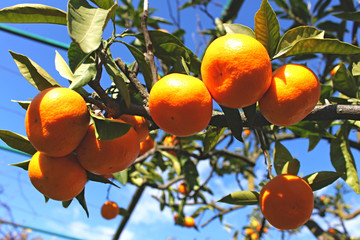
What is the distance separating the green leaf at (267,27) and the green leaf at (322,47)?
0.06 metres

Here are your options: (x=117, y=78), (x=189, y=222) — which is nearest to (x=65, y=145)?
(x=117, y=78)

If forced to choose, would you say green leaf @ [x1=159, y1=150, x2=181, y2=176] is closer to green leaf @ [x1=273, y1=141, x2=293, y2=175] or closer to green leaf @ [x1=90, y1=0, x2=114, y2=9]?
green leaf @ [x1=273, y1=141, x2=293, y2=175]

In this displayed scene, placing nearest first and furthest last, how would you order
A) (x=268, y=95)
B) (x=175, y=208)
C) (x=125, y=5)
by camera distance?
(x=268, y=95), (x=125, y=5), (x=175, y=208)

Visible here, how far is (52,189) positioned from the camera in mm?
636

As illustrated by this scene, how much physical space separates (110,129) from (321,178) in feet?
2.06

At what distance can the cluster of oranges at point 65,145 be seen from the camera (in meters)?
0.56

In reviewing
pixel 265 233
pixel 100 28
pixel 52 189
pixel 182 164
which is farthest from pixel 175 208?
pixel 100 28

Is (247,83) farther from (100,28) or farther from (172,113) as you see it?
(100,28)

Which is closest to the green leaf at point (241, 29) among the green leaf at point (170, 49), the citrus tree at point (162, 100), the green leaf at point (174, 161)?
the citrus tree at point (162, 100)

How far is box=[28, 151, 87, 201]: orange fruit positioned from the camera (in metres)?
0.62

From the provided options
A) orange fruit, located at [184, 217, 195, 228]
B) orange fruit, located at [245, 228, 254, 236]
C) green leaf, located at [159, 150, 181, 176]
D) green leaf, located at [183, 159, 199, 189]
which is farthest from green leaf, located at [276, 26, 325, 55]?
orange fruit, located at [245, 228, 254, 236]

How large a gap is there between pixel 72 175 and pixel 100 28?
330 mm

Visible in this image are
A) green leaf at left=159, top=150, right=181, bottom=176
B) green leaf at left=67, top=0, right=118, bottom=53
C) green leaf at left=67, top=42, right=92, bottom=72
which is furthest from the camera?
green leaf at left=159, top=150, right=181, bottom=176

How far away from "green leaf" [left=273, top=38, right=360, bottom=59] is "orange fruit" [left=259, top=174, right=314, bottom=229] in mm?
338
